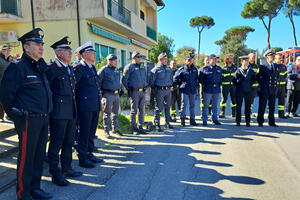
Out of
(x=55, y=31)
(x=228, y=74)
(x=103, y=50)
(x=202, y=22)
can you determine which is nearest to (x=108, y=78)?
(x=228, y=74)

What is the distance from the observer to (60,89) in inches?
140

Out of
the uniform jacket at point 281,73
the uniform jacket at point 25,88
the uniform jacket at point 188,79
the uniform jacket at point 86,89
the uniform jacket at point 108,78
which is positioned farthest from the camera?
the uniform jacket at point 281,73

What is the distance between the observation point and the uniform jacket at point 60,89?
3.51 m

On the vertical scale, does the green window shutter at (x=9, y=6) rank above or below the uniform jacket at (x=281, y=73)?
above

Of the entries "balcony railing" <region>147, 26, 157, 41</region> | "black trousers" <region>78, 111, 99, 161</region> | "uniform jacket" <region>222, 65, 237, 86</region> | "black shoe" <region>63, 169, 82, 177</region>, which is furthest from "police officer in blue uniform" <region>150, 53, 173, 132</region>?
"balcony railing" <region>147, 26, 157, 41</region>

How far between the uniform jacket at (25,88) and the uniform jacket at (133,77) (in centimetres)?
346

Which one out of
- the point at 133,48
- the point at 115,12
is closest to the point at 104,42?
the point at 115,12

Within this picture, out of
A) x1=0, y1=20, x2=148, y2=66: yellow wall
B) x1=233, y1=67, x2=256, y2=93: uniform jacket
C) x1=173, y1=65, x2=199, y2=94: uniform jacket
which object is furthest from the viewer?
x1=0, y1=20, x2=148, y2=66: yellow wall

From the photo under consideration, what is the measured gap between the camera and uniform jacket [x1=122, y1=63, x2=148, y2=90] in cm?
648

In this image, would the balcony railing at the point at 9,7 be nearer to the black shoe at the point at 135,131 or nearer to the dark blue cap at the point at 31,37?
the black shoe at the point at 135,131

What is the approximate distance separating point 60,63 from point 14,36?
1043 centimetres

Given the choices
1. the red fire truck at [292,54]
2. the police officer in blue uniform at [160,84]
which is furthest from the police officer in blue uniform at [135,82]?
the red fire truck at [292,54]

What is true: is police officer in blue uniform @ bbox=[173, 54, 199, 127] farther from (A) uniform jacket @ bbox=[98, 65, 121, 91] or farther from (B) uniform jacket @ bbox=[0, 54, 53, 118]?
(B) uniform jacket @ bbox=[0, 54, 53, 118]

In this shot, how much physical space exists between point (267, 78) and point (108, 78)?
15.8 ft
